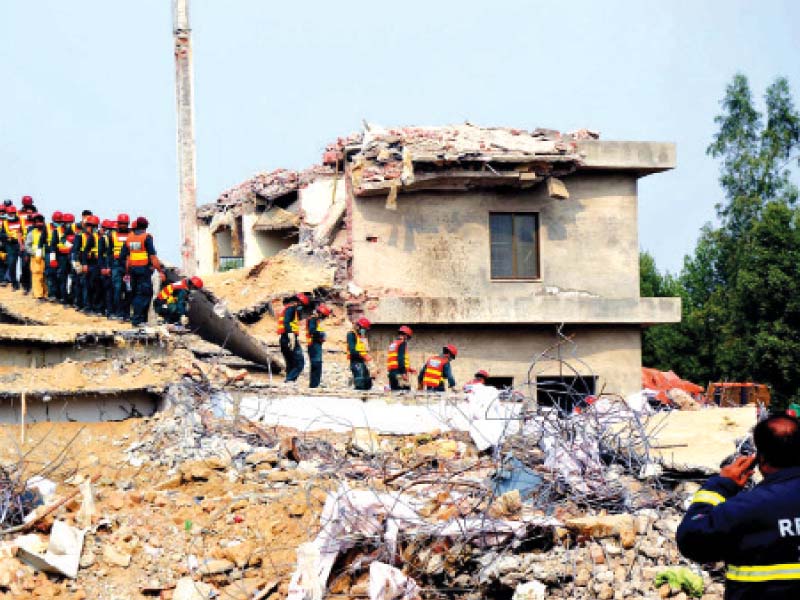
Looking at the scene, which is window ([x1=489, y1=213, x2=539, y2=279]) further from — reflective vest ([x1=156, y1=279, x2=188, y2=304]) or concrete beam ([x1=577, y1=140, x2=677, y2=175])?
reflective vest ([x1=156, y1=279, x2=188, y2=304])

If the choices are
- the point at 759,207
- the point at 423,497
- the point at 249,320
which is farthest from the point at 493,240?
the point at 759,207

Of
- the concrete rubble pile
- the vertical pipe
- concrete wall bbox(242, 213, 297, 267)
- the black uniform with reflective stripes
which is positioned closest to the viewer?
the black uniform with reflective stripes

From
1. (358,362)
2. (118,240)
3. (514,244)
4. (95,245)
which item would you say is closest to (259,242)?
(514,244)

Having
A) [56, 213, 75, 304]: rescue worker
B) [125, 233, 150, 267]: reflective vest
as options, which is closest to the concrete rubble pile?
[125, 233, 150, 267]: reflective vest

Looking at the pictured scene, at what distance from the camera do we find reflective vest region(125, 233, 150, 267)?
14.5 m

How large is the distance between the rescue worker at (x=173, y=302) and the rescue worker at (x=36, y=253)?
2.66 meters

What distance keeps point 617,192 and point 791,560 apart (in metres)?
16.2

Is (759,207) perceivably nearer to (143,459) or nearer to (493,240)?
(493,240)

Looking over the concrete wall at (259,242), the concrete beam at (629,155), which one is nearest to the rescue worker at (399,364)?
the concrete beam at (629,155)

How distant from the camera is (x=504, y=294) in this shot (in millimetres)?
19625

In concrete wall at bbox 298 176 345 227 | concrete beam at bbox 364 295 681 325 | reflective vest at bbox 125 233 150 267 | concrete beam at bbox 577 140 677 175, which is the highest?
concrete beam at bbox 577 140 677 175

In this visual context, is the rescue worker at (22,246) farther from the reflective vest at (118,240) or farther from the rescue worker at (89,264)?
the reflective vest at (118,240)

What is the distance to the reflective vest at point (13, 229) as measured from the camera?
1783cm

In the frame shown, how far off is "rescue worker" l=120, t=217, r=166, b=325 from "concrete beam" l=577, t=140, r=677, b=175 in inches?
321
